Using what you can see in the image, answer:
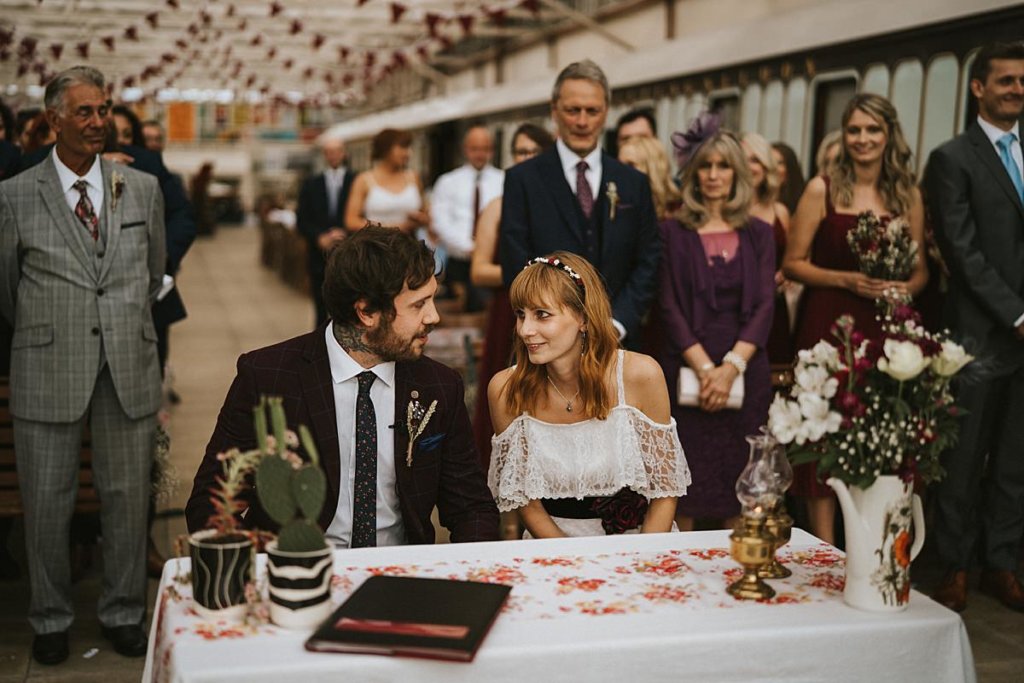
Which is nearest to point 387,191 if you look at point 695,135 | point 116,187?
point 695,135

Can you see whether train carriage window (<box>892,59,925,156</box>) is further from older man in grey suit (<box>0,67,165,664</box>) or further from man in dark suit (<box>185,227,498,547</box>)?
man in dark suit (<box>185,227,498,547</box>)

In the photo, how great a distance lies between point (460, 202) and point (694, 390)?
15.2 ft

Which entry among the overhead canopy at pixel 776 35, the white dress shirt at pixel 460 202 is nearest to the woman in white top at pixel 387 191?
the white dress shirt at pixel 460 202

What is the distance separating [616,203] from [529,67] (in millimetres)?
16144

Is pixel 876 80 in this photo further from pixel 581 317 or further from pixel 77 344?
pixel 77 344

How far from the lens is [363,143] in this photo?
103ft

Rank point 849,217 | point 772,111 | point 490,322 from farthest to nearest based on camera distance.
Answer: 1. point 772,111
2. point 490,322
3. point 849,217

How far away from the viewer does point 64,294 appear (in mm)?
3908

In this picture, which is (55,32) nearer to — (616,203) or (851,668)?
(616,203)

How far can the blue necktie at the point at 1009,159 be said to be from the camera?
4676 mm

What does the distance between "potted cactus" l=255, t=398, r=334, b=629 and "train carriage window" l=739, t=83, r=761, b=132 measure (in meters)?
7.35

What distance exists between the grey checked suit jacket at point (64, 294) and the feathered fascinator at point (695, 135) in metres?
2.46

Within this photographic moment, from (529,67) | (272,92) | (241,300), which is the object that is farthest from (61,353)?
(272,92)

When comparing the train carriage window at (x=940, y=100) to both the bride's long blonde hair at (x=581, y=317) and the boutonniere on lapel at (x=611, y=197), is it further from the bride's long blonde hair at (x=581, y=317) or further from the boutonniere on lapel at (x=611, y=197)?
the bride's long blonde hair at (x=581, y=317)
